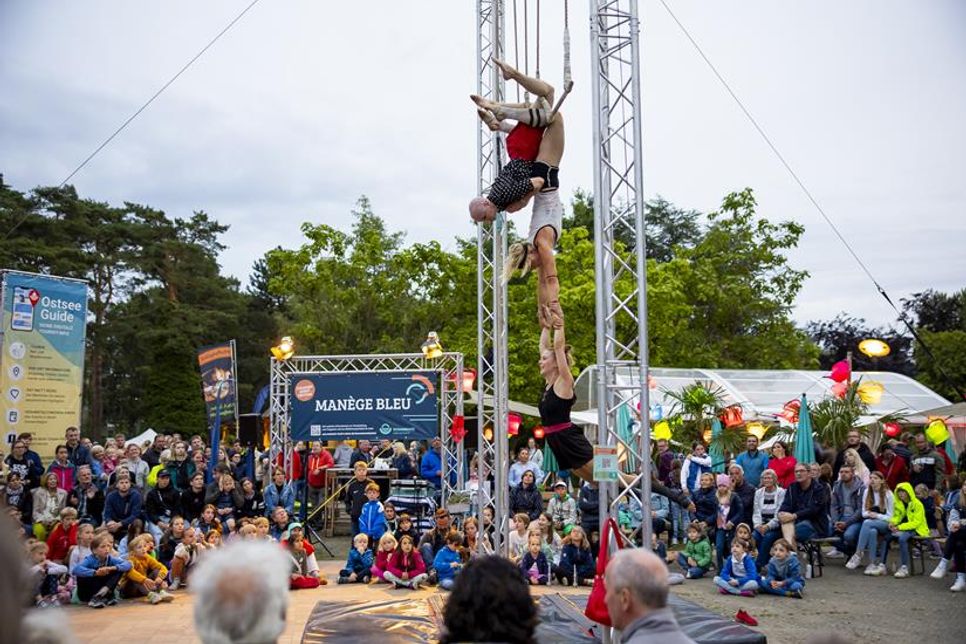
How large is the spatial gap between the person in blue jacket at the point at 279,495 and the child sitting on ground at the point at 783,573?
557 cm

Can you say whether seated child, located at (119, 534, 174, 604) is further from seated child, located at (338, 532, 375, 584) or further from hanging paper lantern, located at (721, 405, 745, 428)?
hanging paper lantern, located at (721, 405, 745, 428)

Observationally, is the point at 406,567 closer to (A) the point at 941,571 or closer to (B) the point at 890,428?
(A) the point at 941,571

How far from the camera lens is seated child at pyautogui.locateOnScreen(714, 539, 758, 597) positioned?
7.90 meters

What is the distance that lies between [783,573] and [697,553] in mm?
1094

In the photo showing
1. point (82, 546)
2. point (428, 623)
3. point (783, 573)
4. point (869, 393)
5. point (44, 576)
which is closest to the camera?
point (428, 623)

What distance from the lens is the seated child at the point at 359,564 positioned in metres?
8.80

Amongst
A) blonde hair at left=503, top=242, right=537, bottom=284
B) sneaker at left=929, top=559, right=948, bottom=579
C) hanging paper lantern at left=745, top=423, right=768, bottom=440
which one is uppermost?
blonde hair at left=503, top=242, right=537, bottom=284

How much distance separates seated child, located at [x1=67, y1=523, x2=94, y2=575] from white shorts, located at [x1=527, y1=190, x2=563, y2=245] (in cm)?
491

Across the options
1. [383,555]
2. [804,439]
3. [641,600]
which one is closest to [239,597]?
[641,600]

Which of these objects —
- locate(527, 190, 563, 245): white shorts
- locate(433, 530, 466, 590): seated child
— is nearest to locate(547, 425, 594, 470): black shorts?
locate(527, 190, 563, 245): white shorts

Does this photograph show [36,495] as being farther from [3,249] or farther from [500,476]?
[3,249]

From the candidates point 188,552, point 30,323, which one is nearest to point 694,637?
point 188,552

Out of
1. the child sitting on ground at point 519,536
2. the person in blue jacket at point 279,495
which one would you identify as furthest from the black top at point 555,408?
the person in blue jacket at point 279,495

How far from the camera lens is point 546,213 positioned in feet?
18.1
